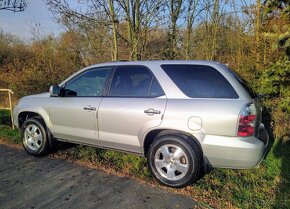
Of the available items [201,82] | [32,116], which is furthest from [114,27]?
[201,82]

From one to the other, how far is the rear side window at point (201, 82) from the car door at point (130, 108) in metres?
0.33

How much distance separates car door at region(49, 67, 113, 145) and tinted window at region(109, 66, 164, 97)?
0.75 feet

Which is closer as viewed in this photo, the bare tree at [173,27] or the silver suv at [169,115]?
the silver suv at [169,115]

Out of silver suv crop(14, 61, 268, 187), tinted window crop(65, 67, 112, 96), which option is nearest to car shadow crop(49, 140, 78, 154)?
silver suv crop(14, 61, 268, 187)

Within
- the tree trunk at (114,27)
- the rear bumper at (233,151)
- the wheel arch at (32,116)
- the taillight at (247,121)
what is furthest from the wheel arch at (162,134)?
the tree trunk at (114,27)

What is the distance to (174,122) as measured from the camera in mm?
4691

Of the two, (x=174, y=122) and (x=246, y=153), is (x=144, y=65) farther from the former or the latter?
(x=246, y=153)

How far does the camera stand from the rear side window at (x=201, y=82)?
4.57 metres

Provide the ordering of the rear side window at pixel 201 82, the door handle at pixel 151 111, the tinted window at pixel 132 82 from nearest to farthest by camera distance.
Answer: the rear side window at pixel 201 82 → the door handle at pixel 151 111 → the tinted window at pixel 132 82

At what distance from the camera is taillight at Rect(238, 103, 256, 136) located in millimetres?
4348

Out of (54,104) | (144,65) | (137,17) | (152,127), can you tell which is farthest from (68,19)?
(152,127)

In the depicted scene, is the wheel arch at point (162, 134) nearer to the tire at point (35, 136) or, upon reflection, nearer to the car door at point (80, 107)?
the car door at point (80, 107)

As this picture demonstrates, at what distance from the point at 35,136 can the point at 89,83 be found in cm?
158

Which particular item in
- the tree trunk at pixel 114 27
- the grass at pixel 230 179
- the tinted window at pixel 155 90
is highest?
the tree trunk at pixel 114 27
